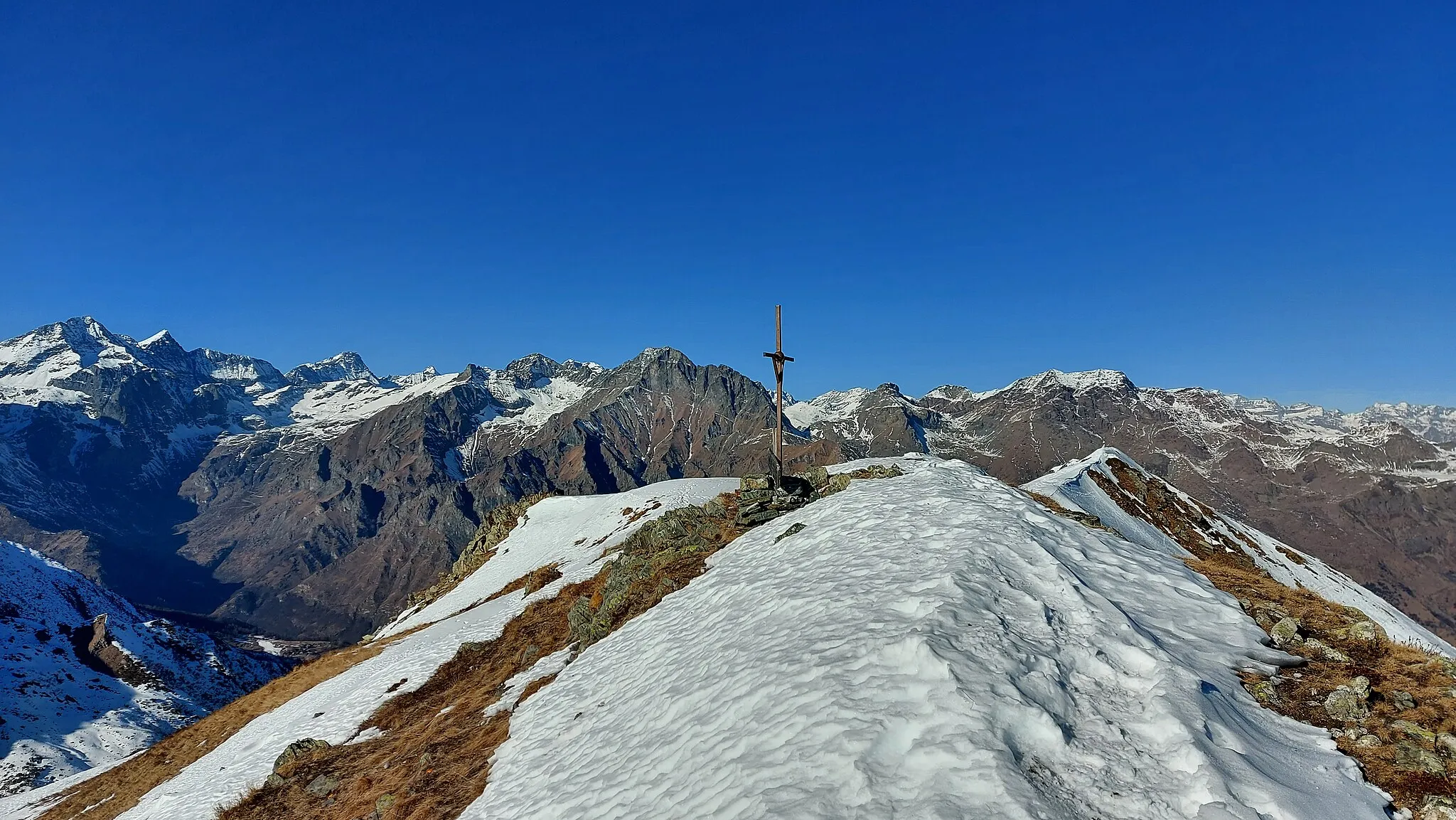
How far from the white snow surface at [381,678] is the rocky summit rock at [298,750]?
0.51m

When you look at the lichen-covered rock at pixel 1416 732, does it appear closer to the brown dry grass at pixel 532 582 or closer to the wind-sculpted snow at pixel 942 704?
the wind-sculpted snow at pixel 942 704

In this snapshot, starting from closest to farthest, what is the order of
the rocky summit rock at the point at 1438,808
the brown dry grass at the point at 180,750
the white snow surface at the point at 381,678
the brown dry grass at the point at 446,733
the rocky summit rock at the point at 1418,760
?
the rocky summit rock at the point at 1438,808 → the rocky summit rock at the point at 1418,760 → the brown dry grass at the point at 446,733 → the white snow surface at the point at 381,678 → the brown dry grass at the point at 180,750

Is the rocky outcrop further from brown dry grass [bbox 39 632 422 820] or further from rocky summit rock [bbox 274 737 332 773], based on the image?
rocky summit rock [bbox 274 737 332 773]

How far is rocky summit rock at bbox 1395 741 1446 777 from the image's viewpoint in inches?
336

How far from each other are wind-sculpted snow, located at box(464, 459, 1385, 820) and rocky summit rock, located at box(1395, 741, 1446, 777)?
28.2 inches

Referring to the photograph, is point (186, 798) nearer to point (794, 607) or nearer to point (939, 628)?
point (794, 607)

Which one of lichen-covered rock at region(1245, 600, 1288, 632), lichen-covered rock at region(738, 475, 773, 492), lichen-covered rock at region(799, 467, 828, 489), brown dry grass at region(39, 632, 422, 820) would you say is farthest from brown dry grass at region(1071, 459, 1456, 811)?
brown dry grass at region(39, 632, 422, 820)

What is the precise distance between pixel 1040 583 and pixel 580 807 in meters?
10.7

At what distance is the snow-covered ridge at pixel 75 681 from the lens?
370 feet

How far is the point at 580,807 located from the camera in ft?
35.2

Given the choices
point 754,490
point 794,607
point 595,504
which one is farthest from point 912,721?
point 595,504

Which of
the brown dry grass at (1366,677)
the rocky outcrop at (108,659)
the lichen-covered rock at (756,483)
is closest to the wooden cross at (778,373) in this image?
the lichen-covered rock at (756,483)

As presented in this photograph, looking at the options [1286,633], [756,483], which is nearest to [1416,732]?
[1286,633]

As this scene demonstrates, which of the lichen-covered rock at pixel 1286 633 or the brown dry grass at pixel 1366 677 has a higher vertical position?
the lichen-covered rock at pixel 1286 633
